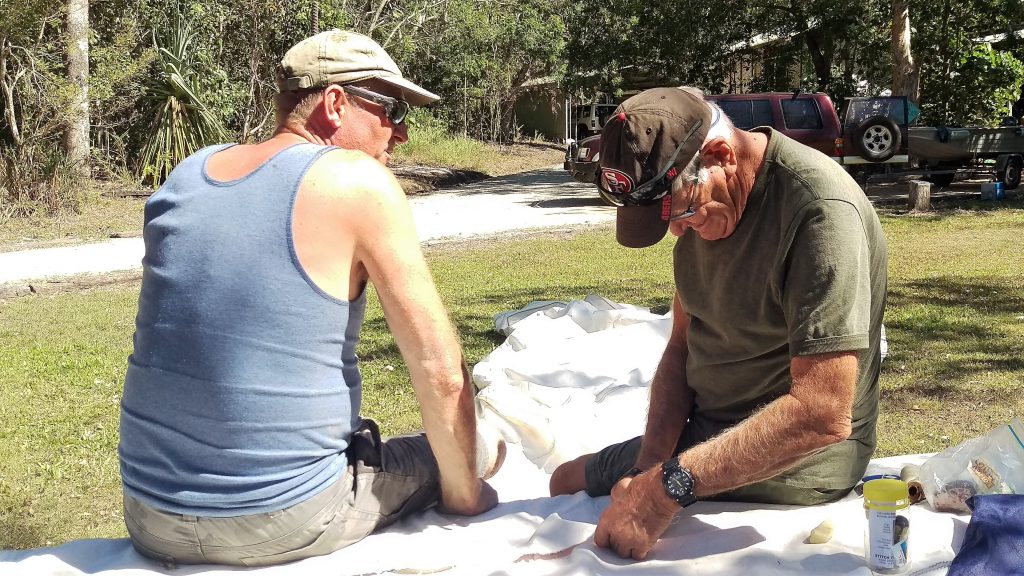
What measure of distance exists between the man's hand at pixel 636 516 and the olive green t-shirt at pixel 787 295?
456mm

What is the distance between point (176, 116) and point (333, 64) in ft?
50.9

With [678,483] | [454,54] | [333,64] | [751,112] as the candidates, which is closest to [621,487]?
[678,483]

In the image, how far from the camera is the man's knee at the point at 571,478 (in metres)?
3.23

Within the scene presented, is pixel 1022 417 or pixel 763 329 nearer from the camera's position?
pixel 763 329

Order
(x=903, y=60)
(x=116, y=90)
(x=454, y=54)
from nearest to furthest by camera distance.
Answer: (x=116, y=90) < (x=903, y=60) < (x=454, y=54)

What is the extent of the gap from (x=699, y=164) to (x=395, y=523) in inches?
53.4

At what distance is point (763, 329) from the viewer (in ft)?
8.48

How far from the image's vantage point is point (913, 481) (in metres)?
2.88

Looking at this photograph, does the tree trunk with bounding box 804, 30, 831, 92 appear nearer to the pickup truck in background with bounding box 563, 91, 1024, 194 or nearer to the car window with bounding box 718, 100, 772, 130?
the pickup truck in background with bounding box 563, 91, 1024, 194

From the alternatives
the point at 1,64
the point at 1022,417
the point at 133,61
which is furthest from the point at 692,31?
the point at 1022,417

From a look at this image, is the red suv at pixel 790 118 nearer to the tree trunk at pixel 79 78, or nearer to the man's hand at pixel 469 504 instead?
the tree trunk at pixel 79 78

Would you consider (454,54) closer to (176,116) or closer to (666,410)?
(176,116)

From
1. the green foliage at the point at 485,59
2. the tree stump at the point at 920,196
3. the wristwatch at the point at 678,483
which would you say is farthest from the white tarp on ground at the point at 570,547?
the green foliage at the point at 485,59

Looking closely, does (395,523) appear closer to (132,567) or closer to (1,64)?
(132,567)
